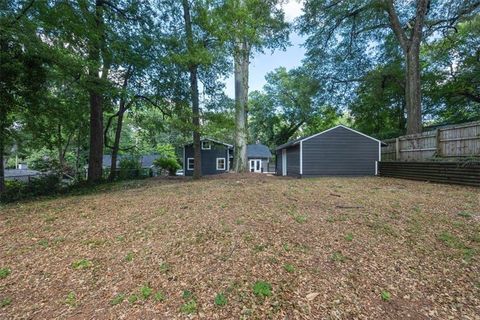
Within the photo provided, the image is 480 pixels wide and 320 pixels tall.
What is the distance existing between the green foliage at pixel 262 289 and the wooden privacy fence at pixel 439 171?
8.25 meters

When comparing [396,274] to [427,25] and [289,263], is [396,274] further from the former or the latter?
[427,25]

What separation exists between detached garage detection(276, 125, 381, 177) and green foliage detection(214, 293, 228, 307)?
11.7m

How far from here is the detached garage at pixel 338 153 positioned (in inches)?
541

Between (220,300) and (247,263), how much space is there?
0.64m

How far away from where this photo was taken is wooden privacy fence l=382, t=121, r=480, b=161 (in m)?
8.11

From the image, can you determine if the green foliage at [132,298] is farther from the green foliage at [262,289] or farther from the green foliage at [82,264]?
the green foliage at [262,289]

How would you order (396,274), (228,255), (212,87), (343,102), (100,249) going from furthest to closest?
(343,102)
(212,87)
(100,249)
(228,255)
(396,274)

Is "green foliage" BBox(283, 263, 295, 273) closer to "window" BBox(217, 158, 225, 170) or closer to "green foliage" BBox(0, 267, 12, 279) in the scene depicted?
"green foliage" BBox(0, 267, 12, 279)

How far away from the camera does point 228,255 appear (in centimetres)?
329

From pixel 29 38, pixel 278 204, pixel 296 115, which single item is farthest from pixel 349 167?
pixel 296 115

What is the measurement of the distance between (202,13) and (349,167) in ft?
34.9

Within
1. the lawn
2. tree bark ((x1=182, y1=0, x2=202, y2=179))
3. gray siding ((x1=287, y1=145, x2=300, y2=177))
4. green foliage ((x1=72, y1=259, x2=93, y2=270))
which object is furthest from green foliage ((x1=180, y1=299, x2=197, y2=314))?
gray siding ((x1=287, y1=145, x2=300, y2=177))

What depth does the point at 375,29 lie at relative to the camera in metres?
15.4

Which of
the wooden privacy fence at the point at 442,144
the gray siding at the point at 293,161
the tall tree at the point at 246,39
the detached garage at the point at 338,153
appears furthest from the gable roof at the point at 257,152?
the wooden privacy fence at the point at 442,144
